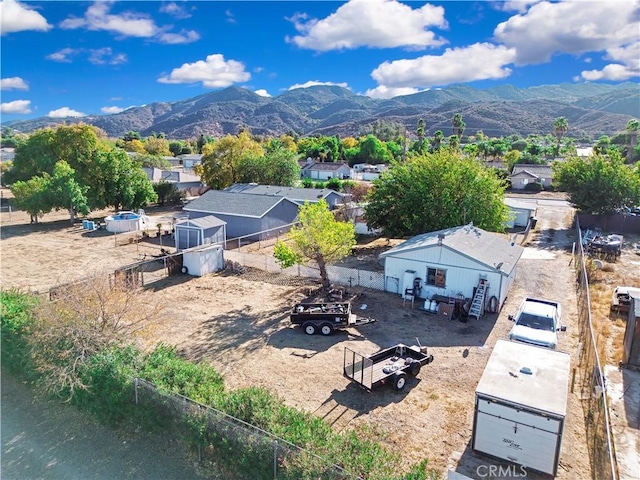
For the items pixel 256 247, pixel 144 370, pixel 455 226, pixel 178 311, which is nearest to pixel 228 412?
pixel 144 370

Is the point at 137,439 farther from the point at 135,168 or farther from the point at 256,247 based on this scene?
the point at 135,168

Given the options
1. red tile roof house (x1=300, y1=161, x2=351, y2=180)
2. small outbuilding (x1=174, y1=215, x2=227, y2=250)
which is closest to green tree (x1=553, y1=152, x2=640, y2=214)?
small outbuilding (x1=174, y1=215, x2=227, y2=250)

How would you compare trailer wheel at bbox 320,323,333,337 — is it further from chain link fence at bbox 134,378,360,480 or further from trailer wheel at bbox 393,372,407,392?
chain link fence at bbox 134,378,360,480

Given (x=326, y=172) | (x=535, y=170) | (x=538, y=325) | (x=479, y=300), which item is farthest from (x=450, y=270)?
(x=326, y=172)

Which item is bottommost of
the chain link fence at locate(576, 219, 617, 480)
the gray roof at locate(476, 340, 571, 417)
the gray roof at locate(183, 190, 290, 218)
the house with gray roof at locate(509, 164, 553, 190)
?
the chain link fence at locate(576, 219, 617, 480)

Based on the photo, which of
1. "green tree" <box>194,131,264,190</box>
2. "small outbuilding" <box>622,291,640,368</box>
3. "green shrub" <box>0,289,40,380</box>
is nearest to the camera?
"green shrub" <box>0,289,40,380</box>

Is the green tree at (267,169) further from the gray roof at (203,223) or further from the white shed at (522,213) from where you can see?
the white shed at (522,213)
